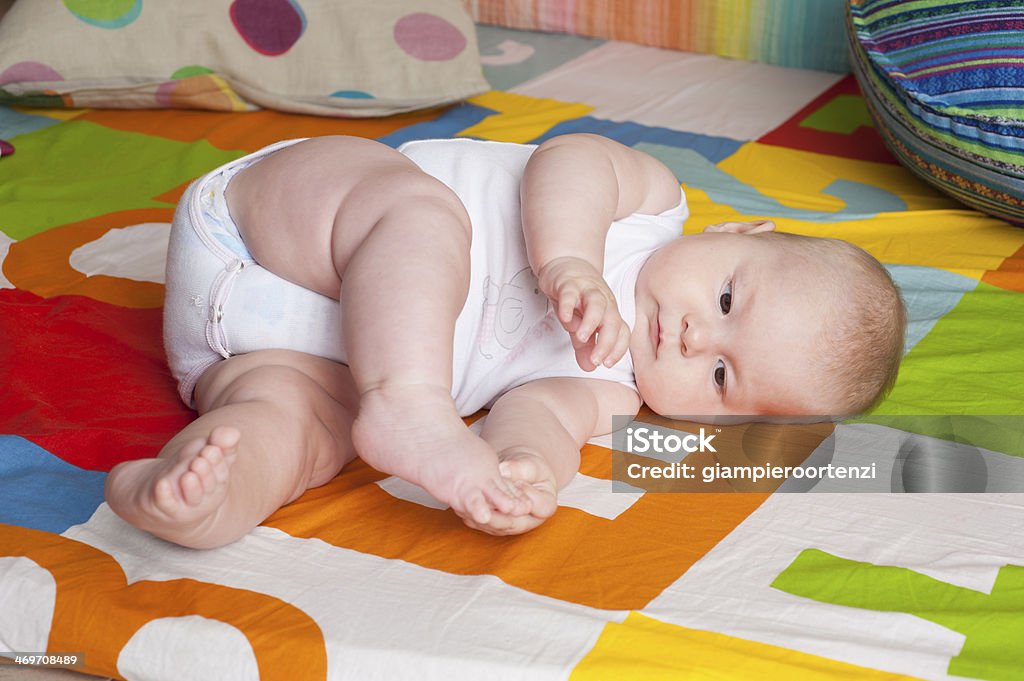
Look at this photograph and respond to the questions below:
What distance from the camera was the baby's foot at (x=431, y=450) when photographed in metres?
0.80

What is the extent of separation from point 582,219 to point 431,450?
0.98 feet

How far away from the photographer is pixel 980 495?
94 cm

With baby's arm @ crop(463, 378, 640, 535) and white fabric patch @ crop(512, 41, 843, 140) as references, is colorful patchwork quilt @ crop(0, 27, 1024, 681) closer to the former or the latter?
baby's arm @ crop(463, 378, 640, 535)

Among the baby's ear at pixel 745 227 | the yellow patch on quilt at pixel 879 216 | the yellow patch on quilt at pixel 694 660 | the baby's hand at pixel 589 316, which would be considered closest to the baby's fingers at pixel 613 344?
the baby's hand at pixel 589 316

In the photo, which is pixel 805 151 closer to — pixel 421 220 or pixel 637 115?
pixel 637 115

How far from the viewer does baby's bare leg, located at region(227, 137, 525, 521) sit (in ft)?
2.64

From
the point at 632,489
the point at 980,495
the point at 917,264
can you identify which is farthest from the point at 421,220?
the point at 917,264

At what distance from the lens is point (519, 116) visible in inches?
73.4

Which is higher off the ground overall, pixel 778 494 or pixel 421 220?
pixel 421 220

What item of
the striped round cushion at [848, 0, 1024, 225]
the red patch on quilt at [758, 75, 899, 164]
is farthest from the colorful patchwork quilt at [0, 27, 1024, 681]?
the red patch on quilt at [758, 75, 899, 164]

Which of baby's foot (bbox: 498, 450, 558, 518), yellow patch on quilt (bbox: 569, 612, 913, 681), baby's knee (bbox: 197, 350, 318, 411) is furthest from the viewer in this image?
baby's knee (bbox: 197, 350, 318, 411)

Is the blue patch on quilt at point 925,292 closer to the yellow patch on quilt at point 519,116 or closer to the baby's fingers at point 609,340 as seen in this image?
the baby's fingers at point 609,340

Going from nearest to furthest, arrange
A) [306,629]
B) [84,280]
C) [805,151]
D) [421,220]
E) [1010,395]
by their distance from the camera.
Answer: [306,629], [421,220], [1010,395], [84,280], [805,151]

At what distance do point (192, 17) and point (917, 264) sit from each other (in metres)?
1.26
